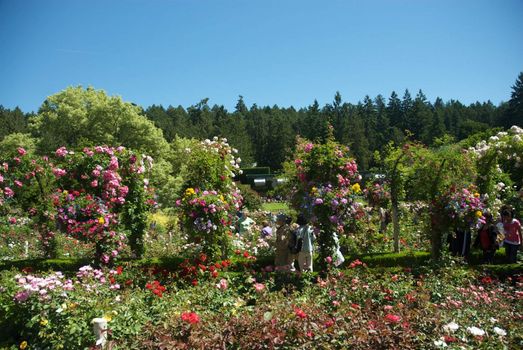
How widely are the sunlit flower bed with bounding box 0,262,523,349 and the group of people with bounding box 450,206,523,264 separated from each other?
202 cm

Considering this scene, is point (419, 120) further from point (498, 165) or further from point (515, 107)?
point (498, 165)

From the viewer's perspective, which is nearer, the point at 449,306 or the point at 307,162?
the point at 449,306

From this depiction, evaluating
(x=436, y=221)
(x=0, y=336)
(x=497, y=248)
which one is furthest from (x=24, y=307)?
(x=497, y=248)

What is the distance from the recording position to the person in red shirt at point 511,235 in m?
7.79

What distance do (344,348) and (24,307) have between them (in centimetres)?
355

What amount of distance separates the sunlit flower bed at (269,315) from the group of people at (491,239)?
2.02 meters

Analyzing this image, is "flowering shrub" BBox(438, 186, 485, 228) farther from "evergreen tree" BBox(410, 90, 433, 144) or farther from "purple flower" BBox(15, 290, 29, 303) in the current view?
"evergreen tree" BBox(410, 90, 433, 144)

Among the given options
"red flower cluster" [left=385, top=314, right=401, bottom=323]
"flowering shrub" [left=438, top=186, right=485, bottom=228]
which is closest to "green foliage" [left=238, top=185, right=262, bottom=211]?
"flowering shrub" [left=438, top=186, right=485, bottom=228]

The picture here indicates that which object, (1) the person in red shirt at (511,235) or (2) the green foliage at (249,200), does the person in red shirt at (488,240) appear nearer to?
(1) the person in red shirt at (511,235)

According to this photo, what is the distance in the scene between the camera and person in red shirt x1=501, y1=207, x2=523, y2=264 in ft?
25.6

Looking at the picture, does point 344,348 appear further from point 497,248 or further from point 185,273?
point 497,248

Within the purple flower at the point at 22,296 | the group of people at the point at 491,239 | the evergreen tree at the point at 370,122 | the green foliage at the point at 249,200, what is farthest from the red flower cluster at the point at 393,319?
the evergreen tree at the point at 370,122

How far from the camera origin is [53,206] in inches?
324

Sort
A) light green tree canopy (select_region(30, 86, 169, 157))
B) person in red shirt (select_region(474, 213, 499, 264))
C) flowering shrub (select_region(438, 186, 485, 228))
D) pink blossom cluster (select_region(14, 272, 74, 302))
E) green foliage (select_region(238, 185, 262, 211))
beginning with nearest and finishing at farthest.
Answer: pink blossom cluster (select_region(14, 272, 74, 302)), flowering shrub (select_region(438, 186, 485, 228)), person in red shirt (select_region(474, 213, 499, 264)), green foliage (select_region(238, 185, 262, 211)), light green tree canopy (select_region(30, 86, 169, 157))
